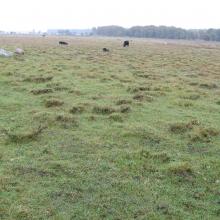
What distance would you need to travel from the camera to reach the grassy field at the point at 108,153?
8.40 meters

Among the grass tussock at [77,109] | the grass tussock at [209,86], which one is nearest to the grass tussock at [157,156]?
the grass tussock at [77,109]

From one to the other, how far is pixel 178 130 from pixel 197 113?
3.07m

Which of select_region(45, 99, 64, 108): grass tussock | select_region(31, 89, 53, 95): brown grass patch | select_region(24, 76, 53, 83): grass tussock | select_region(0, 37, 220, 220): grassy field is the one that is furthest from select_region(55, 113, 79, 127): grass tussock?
select_region(24, 76, 53, 83): grass tussock

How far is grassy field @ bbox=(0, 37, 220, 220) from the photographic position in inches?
331

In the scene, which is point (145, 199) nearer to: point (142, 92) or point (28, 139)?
point (28, 139)

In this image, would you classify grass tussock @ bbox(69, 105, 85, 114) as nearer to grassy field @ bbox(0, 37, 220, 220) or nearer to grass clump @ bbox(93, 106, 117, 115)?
grassy field @ bbox(0, 37, 220, 220)

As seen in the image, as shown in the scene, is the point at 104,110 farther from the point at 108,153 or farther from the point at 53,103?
the point at 108,153

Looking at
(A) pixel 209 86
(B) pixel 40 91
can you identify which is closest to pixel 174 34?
(A) pixel 209 86

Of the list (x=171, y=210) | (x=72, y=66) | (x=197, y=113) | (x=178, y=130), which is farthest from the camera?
(x=72, y=66)

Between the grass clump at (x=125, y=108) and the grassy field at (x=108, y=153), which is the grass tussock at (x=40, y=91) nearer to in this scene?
the grassy field at (x=108, y=153)

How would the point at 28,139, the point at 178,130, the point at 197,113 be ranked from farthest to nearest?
the point at 197,113 < the point at 178,130 < the point at 28,139

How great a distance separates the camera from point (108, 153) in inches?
447

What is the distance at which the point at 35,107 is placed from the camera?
16.6 meters

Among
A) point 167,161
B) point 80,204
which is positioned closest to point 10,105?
point 167,161
